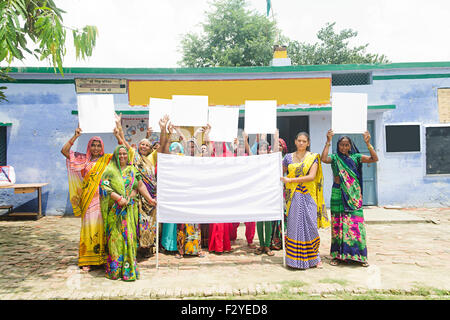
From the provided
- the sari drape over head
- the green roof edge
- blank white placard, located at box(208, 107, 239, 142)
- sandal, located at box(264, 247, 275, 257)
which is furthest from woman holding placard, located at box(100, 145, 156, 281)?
the green roof edge

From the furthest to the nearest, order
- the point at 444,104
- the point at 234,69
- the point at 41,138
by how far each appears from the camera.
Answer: the point at 444,104 → the point at 234,69 → the point at 41,138

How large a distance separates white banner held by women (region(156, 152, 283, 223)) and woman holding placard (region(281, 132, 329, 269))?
0.76ft

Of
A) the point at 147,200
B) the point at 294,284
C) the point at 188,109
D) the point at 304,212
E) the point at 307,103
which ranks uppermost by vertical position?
the point at 307,103

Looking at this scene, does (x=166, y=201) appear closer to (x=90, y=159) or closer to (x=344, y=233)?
(x=90, y=159)

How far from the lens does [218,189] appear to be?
14.5 feet

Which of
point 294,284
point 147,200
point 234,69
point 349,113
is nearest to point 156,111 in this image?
point 147,200

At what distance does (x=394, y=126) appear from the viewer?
A: 895 cm

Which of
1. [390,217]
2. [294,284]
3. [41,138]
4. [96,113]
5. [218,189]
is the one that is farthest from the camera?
[41,138]

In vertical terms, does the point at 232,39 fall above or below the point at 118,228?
above

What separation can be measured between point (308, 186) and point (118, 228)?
246cm

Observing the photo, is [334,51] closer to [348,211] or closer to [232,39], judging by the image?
[232,39]

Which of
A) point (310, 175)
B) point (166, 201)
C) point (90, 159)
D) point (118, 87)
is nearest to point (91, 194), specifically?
point (90, 159)

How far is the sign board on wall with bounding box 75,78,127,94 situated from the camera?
8672mm
